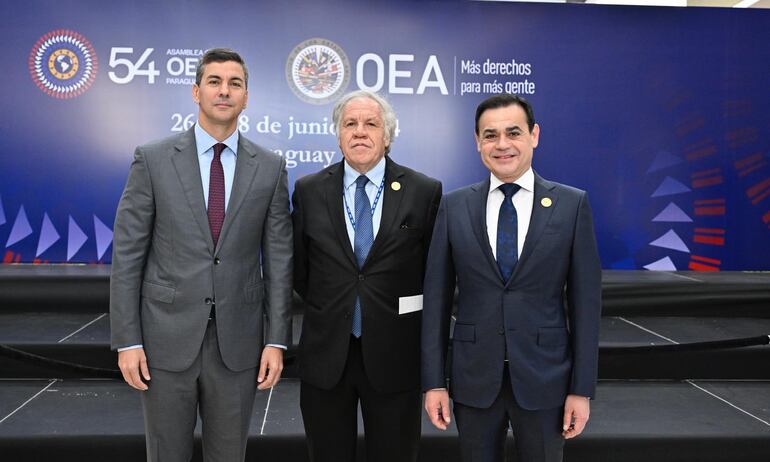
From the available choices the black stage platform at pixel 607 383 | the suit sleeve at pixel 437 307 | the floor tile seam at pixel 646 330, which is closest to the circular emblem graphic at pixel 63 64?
the black stage platform at pixel 607 383

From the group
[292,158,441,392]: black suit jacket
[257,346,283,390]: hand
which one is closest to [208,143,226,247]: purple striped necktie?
[292,158,441,392]: black suit jacket

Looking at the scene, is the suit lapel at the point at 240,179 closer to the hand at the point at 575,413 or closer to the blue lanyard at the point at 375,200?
the blue lanyard at the point at 375,200

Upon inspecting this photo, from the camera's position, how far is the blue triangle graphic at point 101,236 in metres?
5.25

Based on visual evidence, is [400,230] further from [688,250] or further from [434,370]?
[688,250]

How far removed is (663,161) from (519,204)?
448cm

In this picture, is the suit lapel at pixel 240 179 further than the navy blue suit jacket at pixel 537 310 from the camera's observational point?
Yes

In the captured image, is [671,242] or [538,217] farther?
[671,242]

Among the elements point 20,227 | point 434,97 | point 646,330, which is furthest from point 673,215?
point 20,227

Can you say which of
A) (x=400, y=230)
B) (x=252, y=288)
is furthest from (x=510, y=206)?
(x=252, y=288)

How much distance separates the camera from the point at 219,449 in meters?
1.74

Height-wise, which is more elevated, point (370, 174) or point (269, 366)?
point (370, 174)

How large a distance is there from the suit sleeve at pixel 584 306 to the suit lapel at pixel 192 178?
0.99 m

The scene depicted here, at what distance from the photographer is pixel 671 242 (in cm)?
552

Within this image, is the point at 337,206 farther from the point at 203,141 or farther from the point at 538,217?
the point at 538,217
